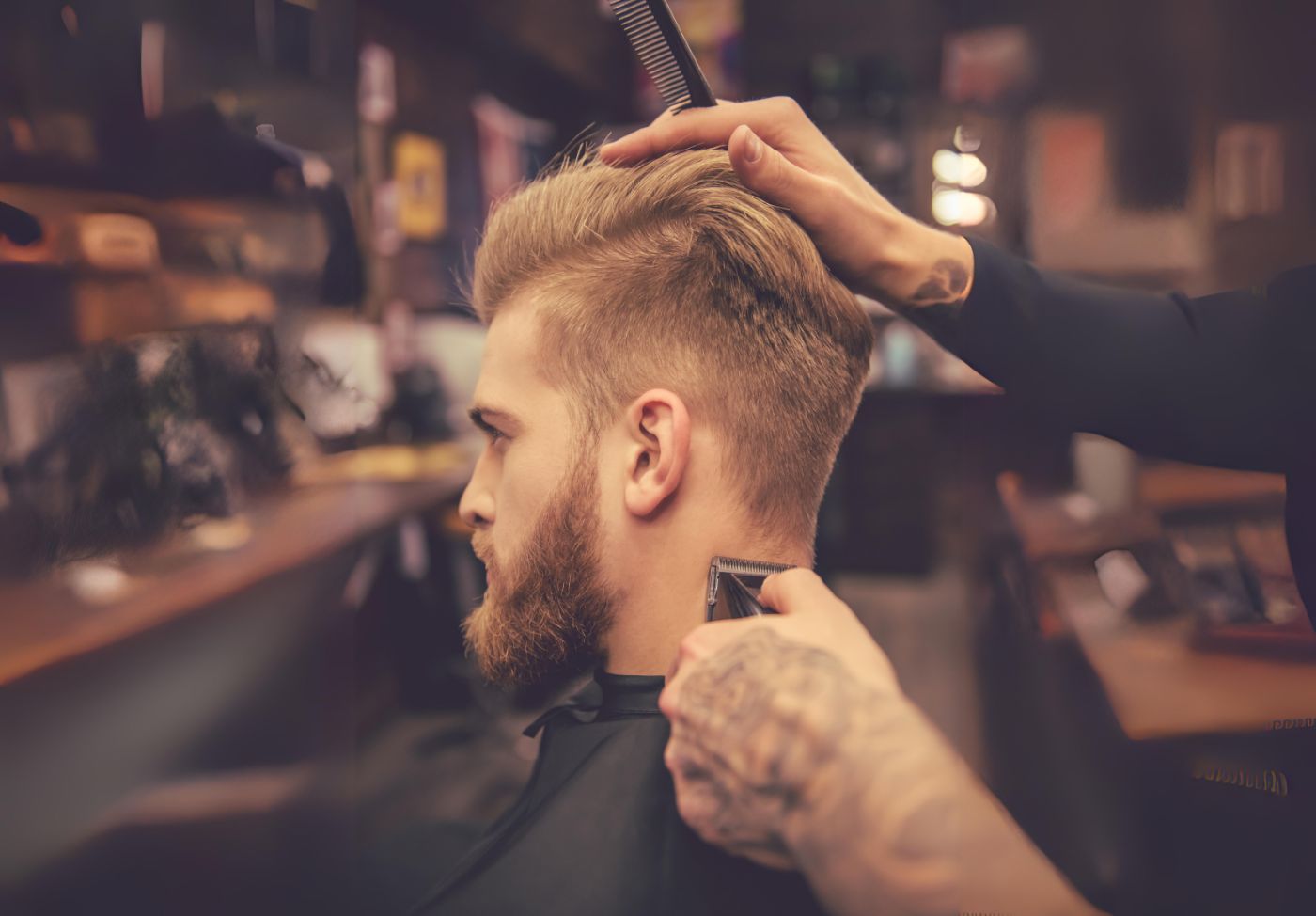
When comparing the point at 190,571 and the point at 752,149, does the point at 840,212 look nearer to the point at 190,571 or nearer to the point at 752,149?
the point at 752,149

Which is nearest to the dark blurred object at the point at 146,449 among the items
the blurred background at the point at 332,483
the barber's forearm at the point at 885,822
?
the blurred background at the point at 332,483

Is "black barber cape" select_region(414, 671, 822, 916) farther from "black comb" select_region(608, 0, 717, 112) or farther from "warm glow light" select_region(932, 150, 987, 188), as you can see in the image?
Answer: "warm glow light" select_region(932, 150, 987, 188)

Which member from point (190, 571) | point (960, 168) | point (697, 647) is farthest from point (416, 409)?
point (697, 647)

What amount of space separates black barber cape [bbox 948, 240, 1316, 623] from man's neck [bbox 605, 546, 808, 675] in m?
0.43

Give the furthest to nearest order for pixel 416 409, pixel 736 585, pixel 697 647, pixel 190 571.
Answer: pixel 416 409
pixel 190 571
pixel 736 585
pixel 697 647

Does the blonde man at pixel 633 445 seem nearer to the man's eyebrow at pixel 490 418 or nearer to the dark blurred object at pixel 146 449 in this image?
the man's eyebrow at pixel 490 418

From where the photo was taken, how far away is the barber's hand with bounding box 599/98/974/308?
41.8 inches

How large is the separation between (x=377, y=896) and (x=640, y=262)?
142cm

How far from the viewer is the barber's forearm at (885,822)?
79 cm

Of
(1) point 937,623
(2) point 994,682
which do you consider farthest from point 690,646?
(1) point 937,623

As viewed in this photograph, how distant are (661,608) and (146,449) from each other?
3.21 feet

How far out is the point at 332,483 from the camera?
2.22 m

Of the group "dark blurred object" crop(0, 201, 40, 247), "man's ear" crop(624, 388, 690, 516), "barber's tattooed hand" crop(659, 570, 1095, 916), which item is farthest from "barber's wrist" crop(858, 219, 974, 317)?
"dark blurred object" crop(0, 201, 40, 247)

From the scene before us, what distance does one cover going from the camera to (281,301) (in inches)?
70.7
